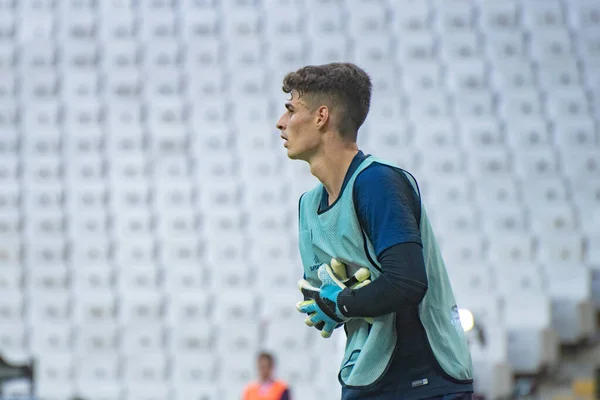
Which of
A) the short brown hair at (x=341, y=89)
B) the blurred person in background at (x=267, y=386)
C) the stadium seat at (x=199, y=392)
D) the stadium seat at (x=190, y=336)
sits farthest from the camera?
the stadium seat at (x=190, y=336)

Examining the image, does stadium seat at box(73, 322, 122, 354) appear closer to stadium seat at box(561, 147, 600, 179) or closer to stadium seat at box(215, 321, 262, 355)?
stadium seat at box(215, 321, 262, 355)

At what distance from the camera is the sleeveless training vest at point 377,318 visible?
1521 millimetres

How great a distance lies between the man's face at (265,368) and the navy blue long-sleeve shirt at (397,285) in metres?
4.18

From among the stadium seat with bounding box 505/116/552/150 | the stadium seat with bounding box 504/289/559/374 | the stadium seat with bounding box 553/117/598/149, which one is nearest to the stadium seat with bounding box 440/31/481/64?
the stadium seat with bounding box 505/116/552/150

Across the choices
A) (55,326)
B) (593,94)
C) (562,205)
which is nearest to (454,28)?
(593,94)

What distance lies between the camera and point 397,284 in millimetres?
1463

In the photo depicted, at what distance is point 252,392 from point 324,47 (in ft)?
12.7

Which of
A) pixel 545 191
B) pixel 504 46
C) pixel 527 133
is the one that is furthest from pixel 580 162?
pixel 504 46

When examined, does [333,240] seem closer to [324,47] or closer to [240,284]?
[240,284]

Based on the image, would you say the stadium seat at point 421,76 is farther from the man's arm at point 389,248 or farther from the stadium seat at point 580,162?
the man's arm at point 389,248

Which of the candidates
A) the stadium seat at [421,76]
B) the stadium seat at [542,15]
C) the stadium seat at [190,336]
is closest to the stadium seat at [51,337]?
the stadium seat at [190,336]

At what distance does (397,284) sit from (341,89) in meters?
0.35

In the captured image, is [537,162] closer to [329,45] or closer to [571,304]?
[571,304]

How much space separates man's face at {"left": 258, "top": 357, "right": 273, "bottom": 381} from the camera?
5.68 meters
